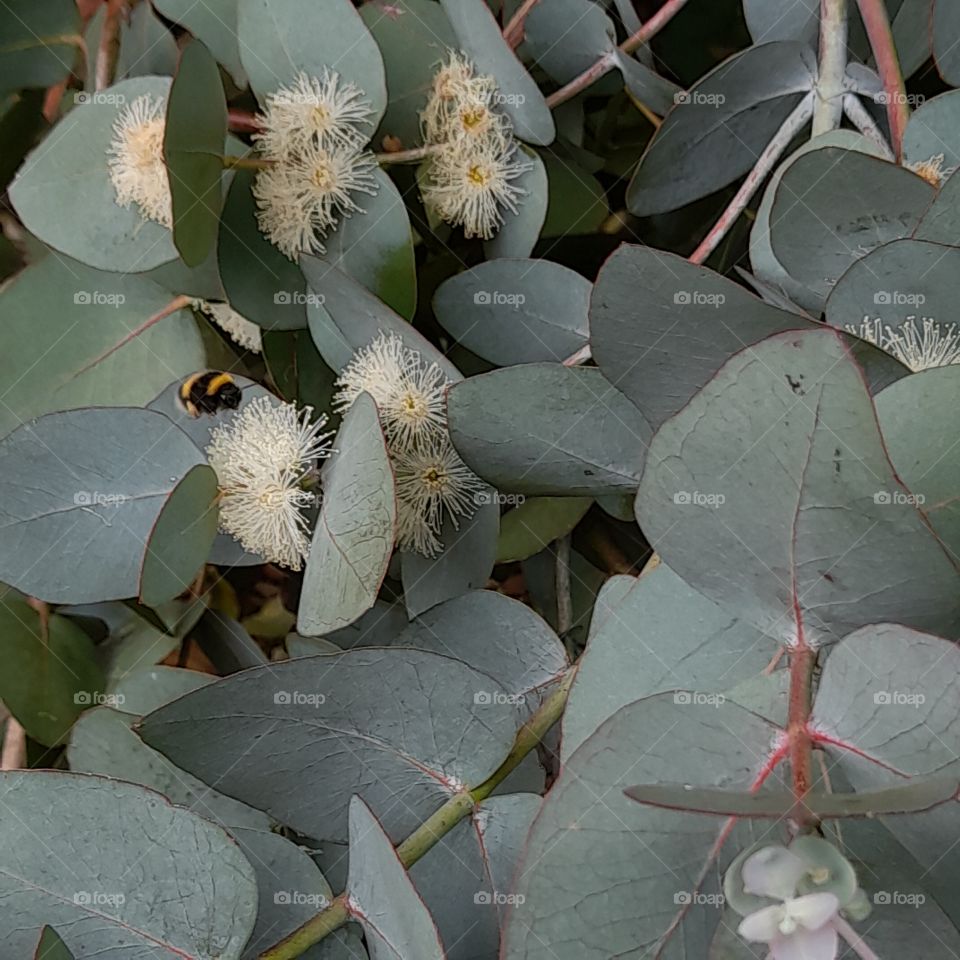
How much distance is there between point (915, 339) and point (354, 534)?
304mm

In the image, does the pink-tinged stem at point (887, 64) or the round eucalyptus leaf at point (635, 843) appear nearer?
the round eucalyptus leaf at point (635, 843)

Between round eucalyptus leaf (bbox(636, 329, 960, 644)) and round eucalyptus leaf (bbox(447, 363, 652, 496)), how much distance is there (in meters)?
0.15

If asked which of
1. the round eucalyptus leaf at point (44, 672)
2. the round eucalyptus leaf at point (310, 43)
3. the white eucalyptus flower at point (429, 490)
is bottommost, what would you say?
the round eucalyptus leaf at point (44, 672)

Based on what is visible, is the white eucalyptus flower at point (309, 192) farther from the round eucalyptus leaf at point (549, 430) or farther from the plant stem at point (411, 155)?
the round eucalyptus leaf at point (549, 430)

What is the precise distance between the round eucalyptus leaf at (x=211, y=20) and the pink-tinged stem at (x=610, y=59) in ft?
0.76

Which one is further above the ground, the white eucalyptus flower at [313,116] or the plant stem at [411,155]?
the white eucalyptus flower at [313,116]

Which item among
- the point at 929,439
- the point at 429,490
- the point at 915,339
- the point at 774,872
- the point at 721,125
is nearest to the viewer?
the point at 774,872

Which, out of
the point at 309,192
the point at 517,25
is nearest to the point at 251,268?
the point at 309,192

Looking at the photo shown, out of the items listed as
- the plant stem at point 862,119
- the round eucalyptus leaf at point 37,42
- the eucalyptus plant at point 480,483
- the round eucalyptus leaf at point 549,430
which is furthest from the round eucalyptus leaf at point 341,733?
the round eucalyptus leaf at point 37,42

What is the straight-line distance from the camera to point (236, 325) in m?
0.79

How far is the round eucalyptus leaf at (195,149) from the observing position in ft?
2.01

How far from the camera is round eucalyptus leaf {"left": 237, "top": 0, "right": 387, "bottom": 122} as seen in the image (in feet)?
2.31

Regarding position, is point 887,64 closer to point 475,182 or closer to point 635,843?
point 475,182

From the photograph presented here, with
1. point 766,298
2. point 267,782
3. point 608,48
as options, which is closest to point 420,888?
point 267,782
